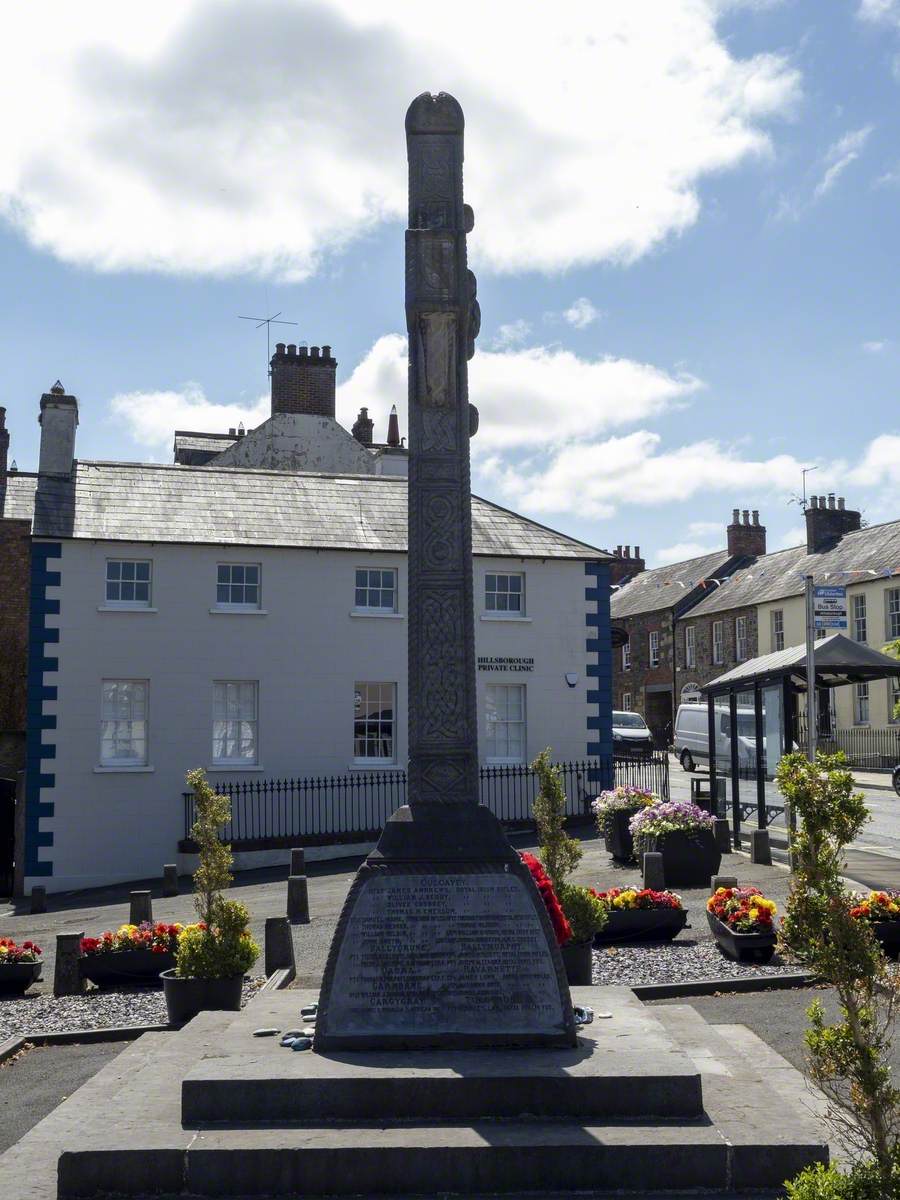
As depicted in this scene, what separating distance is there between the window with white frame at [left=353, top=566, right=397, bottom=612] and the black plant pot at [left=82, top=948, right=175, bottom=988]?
14244 millimetres

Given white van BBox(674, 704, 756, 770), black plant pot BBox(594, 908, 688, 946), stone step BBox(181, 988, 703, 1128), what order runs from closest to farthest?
stone step BBox(181, 988, 703, 1128) < black plant pot BBox(594, 908, 688, 946) < white van BBox(674, 704, 756, 770)

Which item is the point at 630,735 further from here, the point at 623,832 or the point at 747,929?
the point at 747,929

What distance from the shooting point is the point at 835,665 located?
62.5 feet

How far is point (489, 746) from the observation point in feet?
85.8

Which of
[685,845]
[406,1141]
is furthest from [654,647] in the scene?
[406,1141]

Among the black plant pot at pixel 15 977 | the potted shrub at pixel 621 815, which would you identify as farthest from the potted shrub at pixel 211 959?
the potted shrub at pixel 621 815

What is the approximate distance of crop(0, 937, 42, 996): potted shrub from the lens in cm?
1234

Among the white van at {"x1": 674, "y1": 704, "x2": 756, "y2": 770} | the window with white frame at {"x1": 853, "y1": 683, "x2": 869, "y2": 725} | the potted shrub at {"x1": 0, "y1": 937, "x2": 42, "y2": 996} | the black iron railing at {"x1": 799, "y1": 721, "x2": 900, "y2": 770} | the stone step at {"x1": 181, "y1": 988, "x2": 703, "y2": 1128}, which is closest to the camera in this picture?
the stone step at {"x1": 181, "y1": 988, "x2": 703, "y2": 1128}

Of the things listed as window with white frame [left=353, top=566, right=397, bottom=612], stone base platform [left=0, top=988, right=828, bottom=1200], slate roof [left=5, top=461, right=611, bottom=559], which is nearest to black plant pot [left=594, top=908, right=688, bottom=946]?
stone base platform [left=0, top=988, right=828, bottom=1200]

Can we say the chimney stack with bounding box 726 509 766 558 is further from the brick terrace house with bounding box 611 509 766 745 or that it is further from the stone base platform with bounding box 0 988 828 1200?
the stone base platform with bounding box 0 988 828 1200

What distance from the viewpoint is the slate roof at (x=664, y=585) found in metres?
54.6

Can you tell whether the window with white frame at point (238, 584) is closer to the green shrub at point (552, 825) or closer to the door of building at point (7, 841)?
the door of building at point (7, 841)

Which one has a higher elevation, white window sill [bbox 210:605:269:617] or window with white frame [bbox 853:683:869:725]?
white window sill [bbox 210:605:269:617]

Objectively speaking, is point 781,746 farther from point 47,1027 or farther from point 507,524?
point 47,1027
